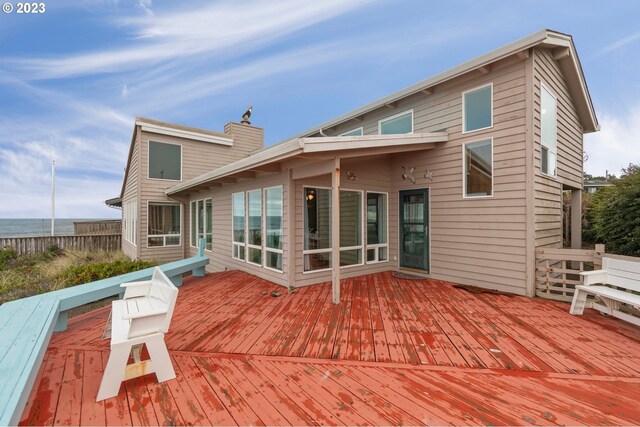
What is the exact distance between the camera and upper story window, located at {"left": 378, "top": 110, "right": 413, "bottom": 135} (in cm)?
666

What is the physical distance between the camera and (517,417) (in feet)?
6.29

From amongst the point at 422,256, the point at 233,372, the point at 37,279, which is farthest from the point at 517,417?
the point at 37,279

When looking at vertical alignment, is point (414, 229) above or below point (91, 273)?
above

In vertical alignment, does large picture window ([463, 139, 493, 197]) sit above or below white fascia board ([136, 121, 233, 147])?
below

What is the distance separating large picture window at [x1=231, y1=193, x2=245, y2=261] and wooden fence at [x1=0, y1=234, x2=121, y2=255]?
8528 millimetres

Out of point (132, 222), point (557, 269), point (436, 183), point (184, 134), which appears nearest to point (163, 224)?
point (132, 222)

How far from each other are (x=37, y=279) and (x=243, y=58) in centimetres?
1090

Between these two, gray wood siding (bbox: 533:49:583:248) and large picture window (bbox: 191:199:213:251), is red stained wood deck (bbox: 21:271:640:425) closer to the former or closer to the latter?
gray wood siding (bbox: 533:49:583:248)

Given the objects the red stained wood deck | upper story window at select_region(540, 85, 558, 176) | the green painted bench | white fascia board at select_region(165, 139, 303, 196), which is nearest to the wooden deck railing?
the red stained wood deck

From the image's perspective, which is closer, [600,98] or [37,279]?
[37,279]

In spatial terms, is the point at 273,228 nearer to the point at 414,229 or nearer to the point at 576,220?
the point at 414,229

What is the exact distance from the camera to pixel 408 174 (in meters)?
6.50

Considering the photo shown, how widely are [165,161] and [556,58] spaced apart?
11.4 m

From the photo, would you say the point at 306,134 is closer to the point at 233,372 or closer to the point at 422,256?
the point at 422,256
